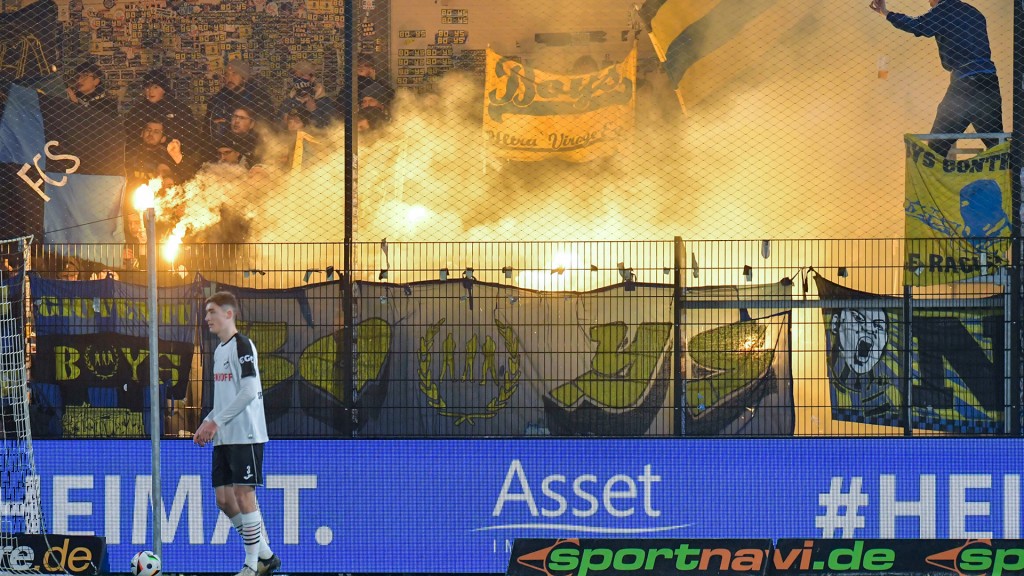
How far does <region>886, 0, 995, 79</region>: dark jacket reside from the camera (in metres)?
12.5

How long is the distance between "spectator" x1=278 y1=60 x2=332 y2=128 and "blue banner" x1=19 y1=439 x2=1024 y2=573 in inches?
426

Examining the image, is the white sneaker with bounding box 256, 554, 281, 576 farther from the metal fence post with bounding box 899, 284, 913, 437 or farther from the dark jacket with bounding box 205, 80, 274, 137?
the dark jacket with bounding box 205, 80, 274, 137

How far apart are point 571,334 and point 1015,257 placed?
3066 millimetres

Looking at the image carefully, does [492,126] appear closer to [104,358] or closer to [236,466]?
[104,358]

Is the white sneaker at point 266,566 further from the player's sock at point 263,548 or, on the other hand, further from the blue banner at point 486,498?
the blue banner at point 486,498

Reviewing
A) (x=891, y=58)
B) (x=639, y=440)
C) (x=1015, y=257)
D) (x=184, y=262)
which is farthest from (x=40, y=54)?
(x=1015, y=257)

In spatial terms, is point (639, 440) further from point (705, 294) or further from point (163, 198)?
point (163, 198)

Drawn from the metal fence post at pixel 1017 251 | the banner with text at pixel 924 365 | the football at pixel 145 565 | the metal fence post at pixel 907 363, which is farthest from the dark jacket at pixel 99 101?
the metal fence post at pixel 1017 251

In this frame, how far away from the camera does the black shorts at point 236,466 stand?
22.6 feet

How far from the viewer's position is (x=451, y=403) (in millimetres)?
8453

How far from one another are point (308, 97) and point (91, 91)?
3.32 m

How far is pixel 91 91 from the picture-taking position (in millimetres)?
18297

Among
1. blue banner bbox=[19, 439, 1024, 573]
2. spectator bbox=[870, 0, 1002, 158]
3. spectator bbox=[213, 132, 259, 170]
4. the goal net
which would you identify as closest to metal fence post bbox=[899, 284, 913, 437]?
blue banner bbox=[19, 439, 1024, 573]

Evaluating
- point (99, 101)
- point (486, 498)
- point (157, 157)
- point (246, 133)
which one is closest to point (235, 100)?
point (246, 133)
